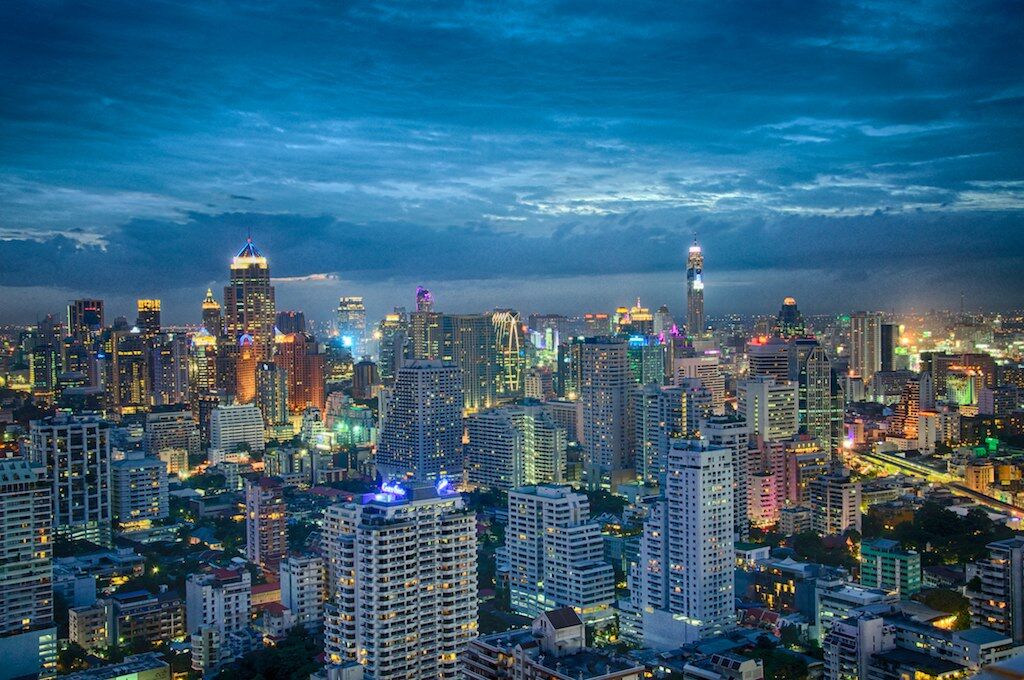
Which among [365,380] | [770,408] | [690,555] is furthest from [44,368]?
[690,555]

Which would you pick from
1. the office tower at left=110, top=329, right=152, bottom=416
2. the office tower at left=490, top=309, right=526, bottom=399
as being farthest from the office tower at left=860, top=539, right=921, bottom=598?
the office tower at left=110, top=329, right=152, bottom=416

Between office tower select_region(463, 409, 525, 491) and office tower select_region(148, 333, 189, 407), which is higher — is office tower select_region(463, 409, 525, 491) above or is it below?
below

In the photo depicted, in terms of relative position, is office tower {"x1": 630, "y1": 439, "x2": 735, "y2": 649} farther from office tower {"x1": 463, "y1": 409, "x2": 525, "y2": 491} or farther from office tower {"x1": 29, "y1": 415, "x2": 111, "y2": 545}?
office tower {"x1": 29, "y1": 415, "x2": 111, "y2": 545}

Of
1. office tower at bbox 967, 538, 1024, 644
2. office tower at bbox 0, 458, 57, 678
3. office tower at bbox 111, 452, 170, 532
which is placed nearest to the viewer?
office tower at bbox 967, 538, 1024, 644

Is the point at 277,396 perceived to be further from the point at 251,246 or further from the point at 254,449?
the point at 251,246

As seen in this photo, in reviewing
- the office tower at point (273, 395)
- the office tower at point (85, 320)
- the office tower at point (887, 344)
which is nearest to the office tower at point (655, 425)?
the office tower at point (273, 395)

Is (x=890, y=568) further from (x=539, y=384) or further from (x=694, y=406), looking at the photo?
(x=539, y=384)
